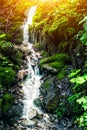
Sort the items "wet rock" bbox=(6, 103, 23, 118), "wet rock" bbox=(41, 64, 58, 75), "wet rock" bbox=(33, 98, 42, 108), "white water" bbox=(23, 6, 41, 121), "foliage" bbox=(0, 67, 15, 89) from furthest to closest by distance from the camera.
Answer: "wet rock" bbox=(41, 64, 58, 75) → "foliage" bbox=(0, 67, 15, 89) → "wet rock" bbox=(33, 98, 42, 108) → "white water" bbox=(23, 6, 41, 121) → "wet rock" bbox=(6, 103, 23, 118)

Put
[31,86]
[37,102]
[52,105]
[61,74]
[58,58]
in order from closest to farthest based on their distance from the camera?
[52,105] < [37,102] < [61,74] < [31,86] < [58,58]

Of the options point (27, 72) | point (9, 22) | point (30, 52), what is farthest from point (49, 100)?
point (9, 22)

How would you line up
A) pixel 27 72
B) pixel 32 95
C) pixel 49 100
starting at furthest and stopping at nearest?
1. pixel 27 72
2. pixel 32 95
3. pixel 49 100

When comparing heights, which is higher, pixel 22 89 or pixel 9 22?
pixel 9 22

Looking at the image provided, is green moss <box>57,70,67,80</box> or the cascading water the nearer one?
the cascading water

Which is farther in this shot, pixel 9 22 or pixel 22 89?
pixel 9 22

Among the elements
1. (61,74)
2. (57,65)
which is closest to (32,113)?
(61,74)

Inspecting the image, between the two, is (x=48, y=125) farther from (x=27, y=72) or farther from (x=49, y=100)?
(x=27, y=72)

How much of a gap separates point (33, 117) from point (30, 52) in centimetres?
576

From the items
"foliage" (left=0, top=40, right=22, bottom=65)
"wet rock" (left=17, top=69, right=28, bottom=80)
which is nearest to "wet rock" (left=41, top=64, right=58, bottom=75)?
"wet rock" (left=17, top=69, right=28, bottom=80)

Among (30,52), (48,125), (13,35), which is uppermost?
(13,35)

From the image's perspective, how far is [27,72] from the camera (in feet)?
Result: 41.4

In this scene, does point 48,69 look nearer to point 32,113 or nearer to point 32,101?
point 32,101

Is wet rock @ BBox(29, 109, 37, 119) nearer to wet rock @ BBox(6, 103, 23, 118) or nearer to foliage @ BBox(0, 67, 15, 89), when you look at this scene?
wet rock @ BBox(6, 103, 23, 118)
